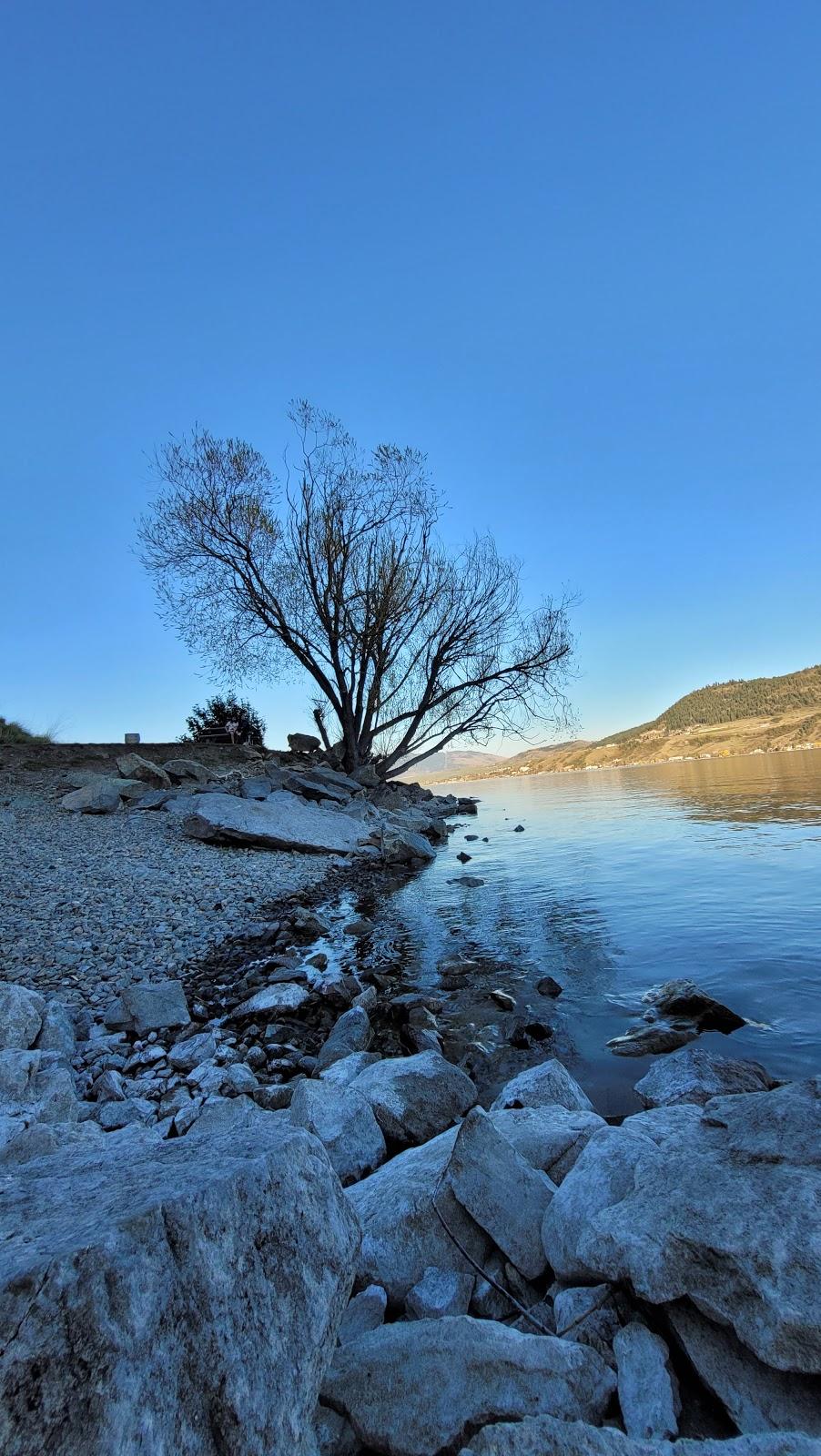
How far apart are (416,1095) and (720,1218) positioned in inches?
87.9

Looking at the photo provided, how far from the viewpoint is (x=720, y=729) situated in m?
139

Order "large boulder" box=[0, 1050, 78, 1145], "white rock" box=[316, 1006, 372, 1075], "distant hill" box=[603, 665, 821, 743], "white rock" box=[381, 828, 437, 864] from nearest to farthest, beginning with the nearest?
"large boulder" box=[0, 1050, 78, 1145] → "white rock" box=[316, 1006, 372, 1075] → "white rock" box=[381, 828, 437, 864] → "distant hill" box=[603, 665, 821, 743]

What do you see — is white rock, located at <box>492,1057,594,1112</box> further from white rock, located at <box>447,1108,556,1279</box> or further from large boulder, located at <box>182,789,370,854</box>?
large boulder, located at <box>182,789,370,854</box>

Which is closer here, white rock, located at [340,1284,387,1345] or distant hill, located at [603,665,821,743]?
white rock, located at [340,1284,387,1345]

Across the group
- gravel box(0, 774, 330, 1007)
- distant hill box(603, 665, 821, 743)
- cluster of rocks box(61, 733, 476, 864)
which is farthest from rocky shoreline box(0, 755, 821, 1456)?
distant hill box(603, 665, 821, 743)

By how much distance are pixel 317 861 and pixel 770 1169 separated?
1253 cm

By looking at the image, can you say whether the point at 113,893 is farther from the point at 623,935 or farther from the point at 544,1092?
the point at 544,1092

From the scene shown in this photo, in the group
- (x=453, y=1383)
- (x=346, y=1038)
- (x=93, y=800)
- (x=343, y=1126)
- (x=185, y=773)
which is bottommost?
(x=346, y=1038)

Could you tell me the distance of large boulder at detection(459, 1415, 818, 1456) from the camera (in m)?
1.37

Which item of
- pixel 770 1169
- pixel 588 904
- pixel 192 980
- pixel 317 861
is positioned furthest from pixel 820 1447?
pixel 317 861

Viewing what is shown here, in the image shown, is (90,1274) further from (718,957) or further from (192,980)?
(718,957)

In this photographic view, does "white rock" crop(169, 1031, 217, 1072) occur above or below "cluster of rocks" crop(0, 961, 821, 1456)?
below

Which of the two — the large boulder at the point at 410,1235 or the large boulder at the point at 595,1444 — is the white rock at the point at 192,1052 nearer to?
the large boulder at the point at 410,1235

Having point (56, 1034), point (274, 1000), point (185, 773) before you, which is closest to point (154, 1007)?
point (56, 1034)
